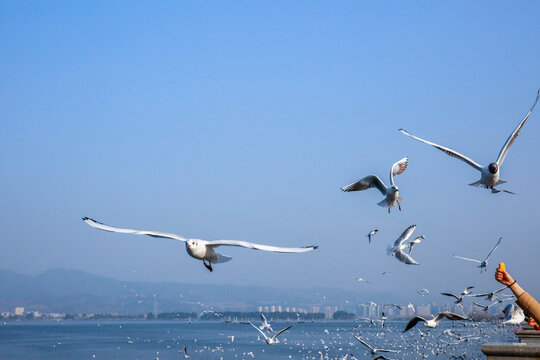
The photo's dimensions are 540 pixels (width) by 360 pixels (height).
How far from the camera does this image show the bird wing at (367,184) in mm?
16656

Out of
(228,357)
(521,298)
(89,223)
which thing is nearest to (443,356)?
(228,357)

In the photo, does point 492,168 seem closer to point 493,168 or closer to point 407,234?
point 493,168

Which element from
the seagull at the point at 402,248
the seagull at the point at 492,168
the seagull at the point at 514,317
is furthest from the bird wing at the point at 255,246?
the seagull at the point at 514,317

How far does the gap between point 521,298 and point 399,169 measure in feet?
43.5

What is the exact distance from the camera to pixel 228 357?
59688mm

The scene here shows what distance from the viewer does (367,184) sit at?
1692cm

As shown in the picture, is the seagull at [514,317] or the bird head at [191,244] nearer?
the bird head at [191,244]

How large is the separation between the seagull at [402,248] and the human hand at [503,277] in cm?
1379

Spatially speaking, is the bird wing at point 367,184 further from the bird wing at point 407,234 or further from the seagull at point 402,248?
the bird wing at point 407,234

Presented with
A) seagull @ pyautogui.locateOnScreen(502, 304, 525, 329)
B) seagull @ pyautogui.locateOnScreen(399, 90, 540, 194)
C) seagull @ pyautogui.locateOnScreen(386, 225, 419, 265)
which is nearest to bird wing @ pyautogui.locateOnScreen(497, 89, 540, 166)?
seagull @ pyautogui.locateOnScreen(399, 90, 540, 194)

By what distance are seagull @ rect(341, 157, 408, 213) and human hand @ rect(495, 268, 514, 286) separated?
38.1 ft

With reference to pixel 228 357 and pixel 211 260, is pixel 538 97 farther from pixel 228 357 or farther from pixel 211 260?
pixel 228 357

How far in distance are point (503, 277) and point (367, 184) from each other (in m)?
12.7

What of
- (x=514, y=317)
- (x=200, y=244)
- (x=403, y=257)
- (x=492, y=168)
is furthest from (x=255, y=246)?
(x=514, y=317)
